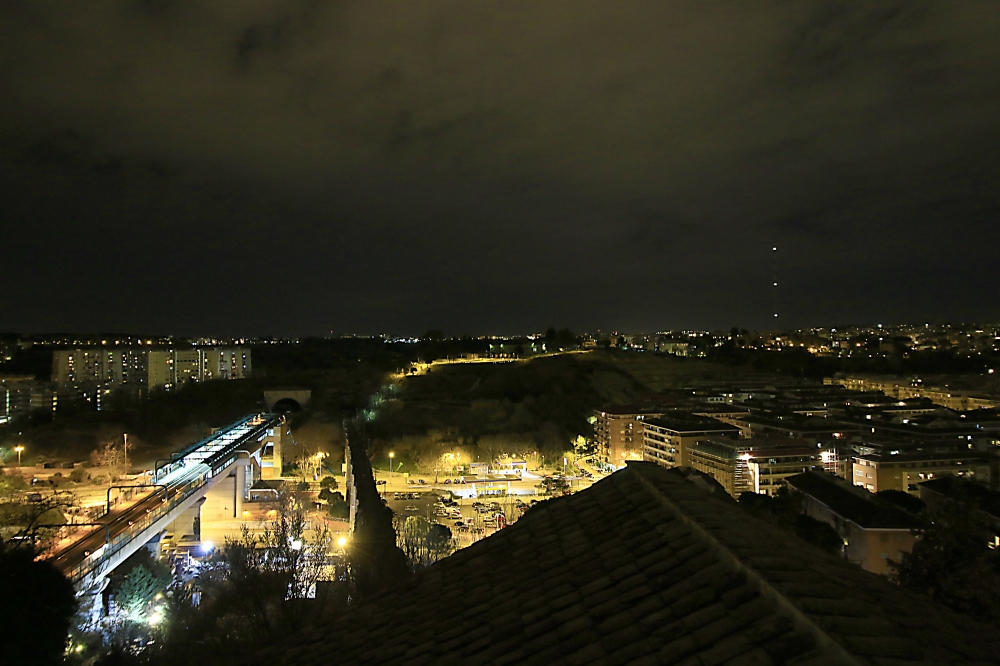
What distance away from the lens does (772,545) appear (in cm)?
145

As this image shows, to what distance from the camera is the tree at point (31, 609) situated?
146 inches

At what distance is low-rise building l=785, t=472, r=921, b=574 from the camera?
9797mm

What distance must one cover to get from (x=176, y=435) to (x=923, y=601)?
75.6 feet

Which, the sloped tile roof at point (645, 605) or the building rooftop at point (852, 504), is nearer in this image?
the sloped tile roof at point (645, 605)

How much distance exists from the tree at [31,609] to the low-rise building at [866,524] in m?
9.96

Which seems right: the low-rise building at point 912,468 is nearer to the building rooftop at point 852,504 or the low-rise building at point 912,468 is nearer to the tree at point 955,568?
the building rooftop at point 852,504

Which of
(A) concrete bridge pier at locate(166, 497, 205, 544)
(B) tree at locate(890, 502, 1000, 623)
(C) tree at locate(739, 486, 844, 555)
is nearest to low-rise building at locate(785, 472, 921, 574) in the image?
(C) tree at locate(739, 486, 844, 555)

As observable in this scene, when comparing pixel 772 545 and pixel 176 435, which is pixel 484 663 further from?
pixel 176 435

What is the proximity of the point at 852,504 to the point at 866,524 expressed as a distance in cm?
108

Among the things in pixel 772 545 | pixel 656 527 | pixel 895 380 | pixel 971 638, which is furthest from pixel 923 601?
pixel 895 380

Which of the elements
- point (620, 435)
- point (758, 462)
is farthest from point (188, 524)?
point (620, 435)

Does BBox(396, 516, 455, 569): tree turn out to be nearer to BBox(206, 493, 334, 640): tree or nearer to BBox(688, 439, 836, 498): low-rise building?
BBox(206, 493, 334, 640): tree

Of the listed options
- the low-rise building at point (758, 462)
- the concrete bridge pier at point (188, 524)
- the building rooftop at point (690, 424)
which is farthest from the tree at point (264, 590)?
the building rooftop at point (690, 424)

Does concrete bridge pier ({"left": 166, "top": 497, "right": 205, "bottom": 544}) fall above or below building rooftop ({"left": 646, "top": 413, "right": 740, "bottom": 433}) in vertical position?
below
